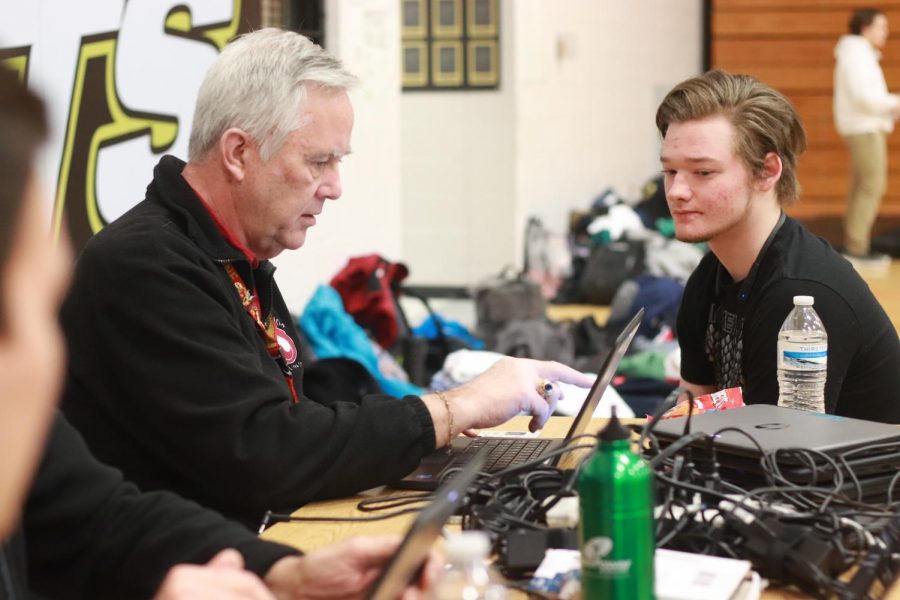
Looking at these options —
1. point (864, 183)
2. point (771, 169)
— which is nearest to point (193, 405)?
point (771, 169)

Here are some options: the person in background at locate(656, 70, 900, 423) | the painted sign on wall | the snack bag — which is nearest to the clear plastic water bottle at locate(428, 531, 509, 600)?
the snack bag

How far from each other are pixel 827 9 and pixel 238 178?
9.84 meters

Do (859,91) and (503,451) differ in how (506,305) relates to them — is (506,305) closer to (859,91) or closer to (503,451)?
(503,451)

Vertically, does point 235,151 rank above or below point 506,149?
above

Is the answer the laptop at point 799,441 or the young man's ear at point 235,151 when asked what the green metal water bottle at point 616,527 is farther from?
the young man's ear at point 235,151

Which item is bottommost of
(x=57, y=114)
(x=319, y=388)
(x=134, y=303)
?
(x=319, y=388)

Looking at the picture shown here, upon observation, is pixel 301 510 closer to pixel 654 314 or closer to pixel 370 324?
pixel 370 324

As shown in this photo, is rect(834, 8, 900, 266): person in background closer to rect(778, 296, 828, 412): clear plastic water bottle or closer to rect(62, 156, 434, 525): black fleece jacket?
rect(778, 296, 828, 412): clear plastic water bottle

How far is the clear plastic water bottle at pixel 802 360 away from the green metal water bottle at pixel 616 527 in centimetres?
101

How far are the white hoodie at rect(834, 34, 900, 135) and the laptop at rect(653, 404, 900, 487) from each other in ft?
25.6

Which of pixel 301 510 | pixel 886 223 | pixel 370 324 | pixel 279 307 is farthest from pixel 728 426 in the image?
pixel 886 223

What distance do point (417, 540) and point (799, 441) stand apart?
2.84 feet

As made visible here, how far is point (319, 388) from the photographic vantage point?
3566 mm

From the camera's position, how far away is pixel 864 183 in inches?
368
